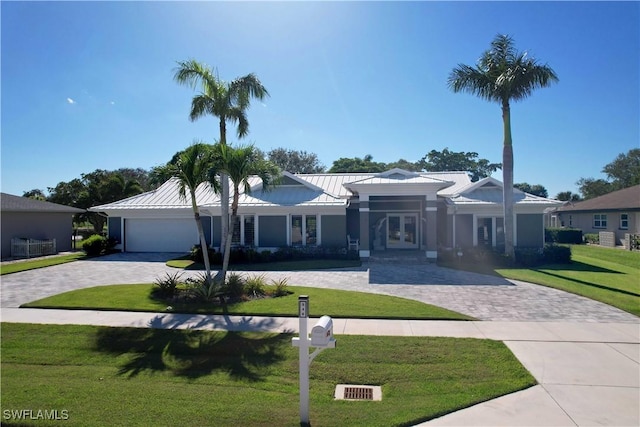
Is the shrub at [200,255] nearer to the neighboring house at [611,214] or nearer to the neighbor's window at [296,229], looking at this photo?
the neighbor's window at [296,229]

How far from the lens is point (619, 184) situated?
57156mm

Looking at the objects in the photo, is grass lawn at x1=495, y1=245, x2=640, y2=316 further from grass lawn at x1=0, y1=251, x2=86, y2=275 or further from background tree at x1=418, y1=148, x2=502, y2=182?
background tree at x1=418, y1=148, x2=502, y2=182

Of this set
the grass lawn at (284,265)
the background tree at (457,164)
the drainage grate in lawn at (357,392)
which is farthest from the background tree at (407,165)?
the drainage grate in lawn at (357,392)

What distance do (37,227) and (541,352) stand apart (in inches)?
1123

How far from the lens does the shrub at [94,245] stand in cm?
2196

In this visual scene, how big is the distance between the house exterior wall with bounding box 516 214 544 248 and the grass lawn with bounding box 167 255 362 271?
33.1ft

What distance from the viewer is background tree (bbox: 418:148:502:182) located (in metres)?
64.0

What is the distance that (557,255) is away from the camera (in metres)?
18.8

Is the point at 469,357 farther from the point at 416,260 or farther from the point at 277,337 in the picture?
the point at 416,260

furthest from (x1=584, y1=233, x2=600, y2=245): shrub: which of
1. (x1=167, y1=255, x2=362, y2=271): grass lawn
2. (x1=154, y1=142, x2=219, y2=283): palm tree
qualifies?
(x1=154, y1=142, x2=219, y2=283): palm tree

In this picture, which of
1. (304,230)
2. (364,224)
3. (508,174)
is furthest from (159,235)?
(508,174)

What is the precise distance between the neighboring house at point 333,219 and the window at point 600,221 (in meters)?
14.1

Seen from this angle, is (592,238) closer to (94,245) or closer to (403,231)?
(403,231)

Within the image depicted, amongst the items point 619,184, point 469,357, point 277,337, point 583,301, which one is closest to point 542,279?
point 583,301
